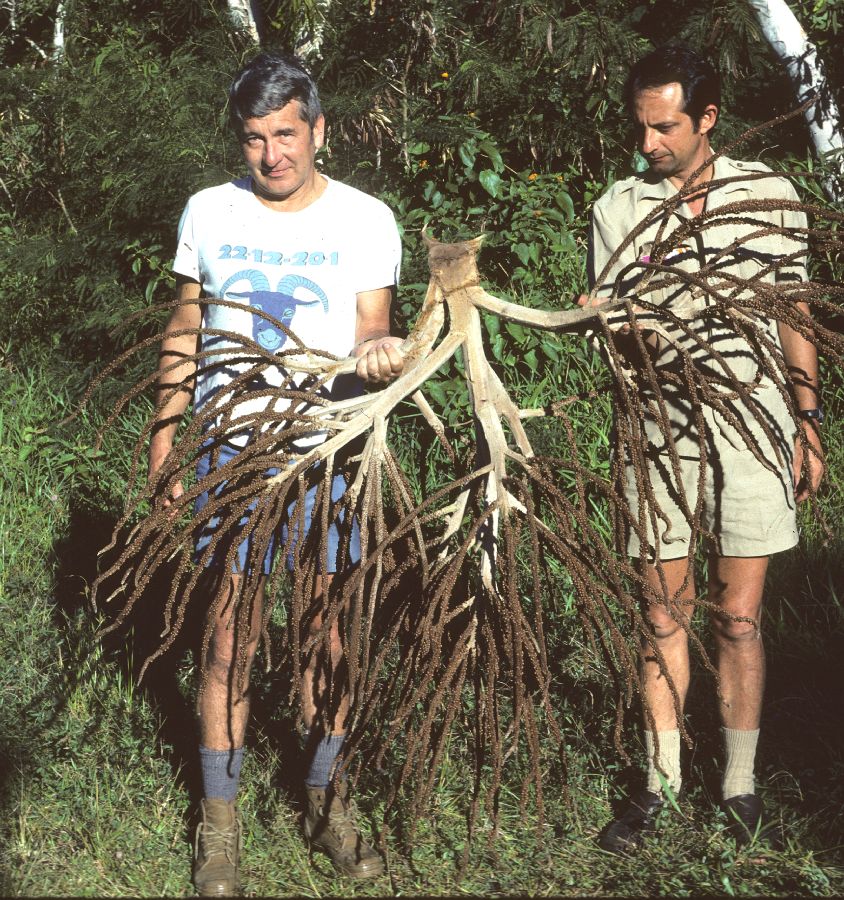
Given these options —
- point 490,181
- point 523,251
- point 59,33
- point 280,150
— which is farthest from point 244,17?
point 280,150

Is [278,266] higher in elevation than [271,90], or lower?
lower

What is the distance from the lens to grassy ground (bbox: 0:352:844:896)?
9.70ft

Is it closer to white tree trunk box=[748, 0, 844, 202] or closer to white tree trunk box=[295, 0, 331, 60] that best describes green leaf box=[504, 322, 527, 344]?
white tree trunk box=[748, 0, 844, 202]

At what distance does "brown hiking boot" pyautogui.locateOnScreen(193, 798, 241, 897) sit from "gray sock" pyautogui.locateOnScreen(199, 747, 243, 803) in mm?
25

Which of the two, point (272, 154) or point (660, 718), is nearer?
point (272, 154)

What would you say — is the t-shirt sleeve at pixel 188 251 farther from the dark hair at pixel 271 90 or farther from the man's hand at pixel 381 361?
the man's hand at pixel 381 361

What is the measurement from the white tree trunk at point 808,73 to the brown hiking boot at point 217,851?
3.83m

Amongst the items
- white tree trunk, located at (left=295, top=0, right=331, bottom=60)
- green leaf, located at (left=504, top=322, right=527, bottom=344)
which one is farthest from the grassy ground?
white tree trunk, located at (left=295, top=0, right=331, bottom=60)

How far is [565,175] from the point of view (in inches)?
206

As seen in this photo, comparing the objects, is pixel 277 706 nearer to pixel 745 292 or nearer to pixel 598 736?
pixel 598 736

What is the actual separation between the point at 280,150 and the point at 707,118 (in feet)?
3.77

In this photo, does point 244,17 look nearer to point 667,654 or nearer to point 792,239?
point 792,239

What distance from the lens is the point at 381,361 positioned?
8.02 ft

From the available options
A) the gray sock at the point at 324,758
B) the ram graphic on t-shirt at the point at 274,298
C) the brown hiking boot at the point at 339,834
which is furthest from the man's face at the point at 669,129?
the brown hiking boot at the point at 339,834
